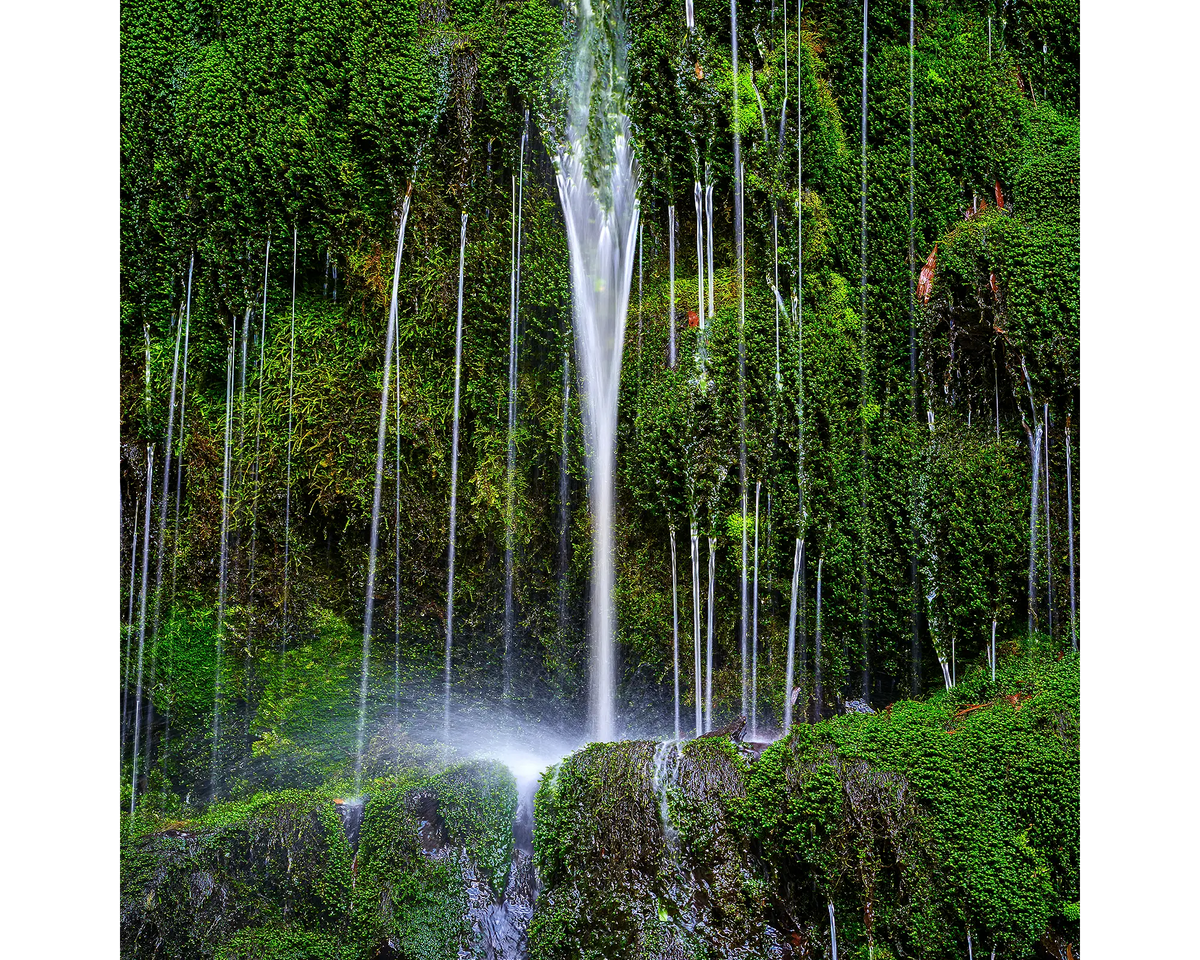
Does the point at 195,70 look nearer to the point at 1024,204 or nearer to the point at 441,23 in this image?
the point at 441,23

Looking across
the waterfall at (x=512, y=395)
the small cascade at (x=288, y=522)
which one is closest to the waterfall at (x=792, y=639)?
the waterfall at (x=512, y=395)

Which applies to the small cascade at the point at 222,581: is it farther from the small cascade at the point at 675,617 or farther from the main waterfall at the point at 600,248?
the small cascade at the point at 675,617

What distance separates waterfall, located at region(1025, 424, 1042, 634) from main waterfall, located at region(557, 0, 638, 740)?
2.60 metres

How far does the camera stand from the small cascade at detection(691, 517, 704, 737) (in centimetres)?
501

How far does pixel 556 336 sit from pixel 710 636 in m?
2.25

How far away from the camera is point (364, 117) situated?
5391 millimetres

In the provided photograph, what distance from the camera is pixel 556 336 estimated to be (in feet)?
17.7

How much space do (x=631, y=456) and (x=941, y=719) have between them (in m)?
2.40

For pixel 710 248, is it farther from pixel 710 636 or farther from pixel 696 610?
pixel 710 636

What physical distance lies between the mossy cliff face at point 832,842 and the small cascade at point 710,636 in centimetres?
108

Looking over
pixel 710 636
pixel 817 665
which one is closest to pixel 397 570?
pixel 710 636

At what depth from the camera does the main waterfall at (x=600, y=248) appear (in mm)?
5270

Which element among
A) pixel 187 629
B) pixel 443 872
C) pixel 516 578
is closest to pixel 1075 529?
pixel 516 578

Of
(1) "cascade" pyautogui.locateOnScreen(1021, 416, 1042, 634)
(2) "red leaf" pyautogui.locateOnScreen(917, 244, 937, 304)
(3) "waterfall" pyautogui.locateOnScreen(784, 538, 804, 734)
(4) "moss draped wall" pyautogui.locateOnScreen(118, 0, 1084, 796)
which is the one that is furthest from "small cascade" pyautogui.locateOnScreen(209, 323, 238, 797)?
(1) "cascade" pyautogui.locateOnScreen(1021, 416, 1042, 634)
